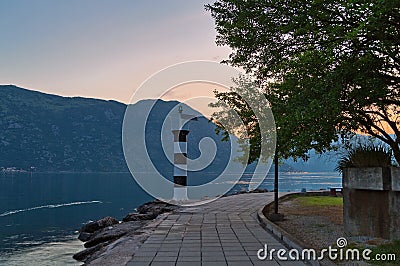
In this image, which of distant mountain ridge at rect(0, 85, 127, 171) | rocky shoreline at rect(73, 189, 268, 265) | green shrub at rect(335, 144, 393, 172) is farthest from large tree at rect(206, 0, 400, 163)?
distant mountain ridge at rect(0, 85, 127, 171)

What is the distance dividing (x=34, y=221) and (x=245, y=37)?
3094cm

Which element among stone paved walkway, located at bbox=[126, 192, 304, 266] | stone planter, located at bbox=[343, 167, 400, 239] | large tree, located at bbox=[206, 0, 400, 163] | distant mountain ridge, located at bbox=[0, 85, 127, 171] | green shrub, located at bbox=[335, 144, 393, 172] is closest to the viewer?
stone paved walkway, located at bbox=[126, 192, 304, 266]

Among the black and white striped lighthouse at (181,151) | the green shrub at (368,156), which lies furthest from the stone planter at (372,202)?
the black and white striped lighthouse at (181,151)

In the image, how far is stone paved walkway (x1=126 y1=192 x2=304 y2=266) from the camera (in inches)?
345

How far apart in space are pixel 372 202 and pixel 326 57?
413 centimetres

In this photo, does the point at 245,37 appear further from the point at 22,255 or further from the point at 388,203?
the point at 22,255

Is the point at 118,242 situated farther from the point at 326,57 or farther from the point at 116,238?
the point at 326,57

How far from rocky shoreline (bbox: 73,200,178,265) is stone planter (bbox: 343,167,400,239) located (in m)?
5.60

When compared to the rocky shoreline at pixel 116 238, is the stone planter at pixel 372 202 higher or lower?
higher

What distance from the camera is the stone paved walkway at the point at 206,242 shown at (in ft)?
28.8

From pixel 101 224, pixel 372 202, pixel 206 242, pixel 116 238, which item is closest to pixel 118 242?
pixel 206 242

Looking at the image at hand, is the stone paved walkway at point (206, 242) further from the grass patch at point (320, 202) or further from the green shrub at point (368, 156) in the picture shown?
the grass patch at point (320, 202)

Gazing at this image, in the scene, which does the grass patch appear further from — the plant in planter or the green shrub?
the plant in planter

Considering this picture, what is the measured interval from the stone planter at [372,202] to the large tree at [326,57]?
1.37 meters
